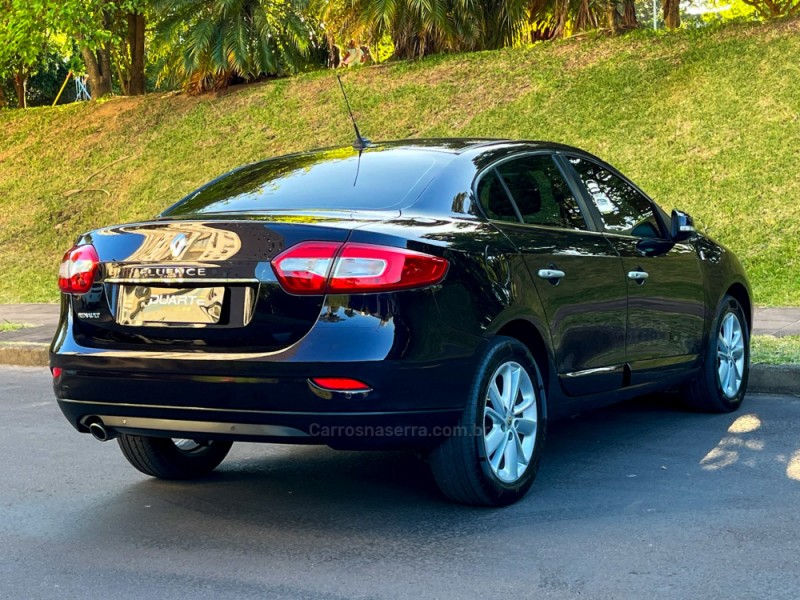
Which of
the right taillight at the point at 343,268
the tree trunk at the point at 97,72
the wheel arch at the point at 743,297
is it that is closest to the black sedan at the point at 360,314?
the right taillight at the point at 343,268

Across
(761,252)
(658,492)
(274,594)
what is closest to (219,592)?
(274,594)

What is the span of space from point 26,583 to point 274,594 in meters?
0.93

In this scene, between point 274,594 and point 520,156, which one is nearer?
point 274,594

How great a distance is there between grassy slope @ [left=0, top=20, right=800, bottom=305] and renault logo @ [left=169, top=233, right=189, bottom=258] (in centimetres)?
925

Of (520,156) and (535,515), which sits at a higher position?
(520,156)

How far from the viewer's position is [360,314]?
4.28 metres

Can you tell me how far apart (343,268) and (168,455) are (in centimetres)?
181

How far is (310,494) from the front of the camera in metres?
5.26

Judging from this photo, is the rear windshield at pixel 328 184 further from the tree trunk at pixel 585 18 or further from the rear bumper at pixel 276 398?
the tree trunk at pixel 585 18

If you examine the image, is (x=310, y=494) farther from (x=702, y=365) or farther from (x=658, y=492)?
(x=702, y=365)

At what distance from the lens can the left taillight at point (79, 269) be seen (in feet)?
15.6

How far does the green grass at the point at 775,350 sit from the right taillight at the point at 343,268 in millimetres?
4318

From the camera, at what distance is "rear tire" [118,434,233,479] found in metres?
5.52

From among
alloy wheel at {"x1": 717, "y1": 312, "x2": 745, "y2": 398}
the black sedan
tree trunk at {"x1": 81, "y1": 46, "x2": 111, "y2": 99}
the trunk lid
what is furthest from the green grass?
tree trunk at {"x1": 81, "y1": 46, "x2": 111, "y2": 99}
